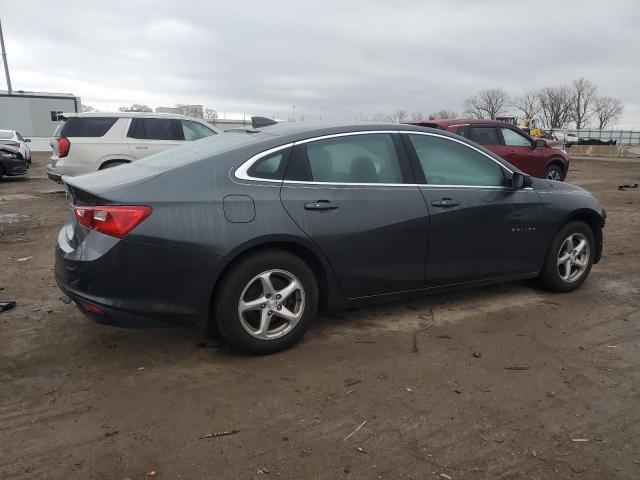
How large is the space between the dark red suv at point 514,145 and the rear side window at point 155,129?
510cm

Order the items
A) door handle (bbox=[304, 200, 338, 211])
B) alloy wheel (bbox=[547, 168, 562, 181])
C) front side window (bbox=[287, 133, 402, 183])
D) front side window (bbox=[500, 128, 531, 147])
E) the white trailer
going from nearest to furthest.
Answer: door handle (bbox=[304, 200, 338, 211]), front side window (bbox=[287, 133, 402, 183]), front side window (bbox=[500, 128, 531, 147]), alloy wheel (bbox=[547, 168, 562, 181]), the white trailer

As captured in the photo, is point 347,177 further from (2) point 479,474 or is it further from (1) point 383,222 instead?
(2) point 479,474

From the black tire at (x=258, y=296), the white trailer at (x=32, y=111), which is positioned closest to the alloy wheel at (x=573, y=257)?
the black tire at (x=258, y=296)

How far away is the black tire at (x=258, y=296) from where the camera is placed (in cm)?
345

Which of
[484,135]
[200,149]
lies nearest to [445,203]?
[200,149]

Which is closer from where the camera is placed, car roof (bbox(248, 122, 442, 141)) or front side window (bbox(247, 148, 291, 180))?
front side window (bbox(247, 148, 291, 180))

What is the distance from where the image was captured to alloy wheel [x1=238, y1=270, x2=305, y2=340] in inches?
140

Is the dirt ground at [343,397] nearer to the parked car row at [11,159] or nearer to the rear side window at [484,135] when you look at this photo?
the rear side window at [484,135]

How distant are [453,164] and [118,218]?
2.72m

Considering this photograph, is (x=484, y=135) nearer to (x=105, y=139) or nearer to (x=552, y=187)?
(x=552, y=187)

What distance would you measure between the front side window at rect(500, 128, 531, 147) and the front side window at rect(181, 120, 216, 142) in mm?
6485

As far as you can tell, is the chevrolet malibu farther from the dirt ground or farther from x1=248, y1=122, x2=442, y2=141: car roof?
the dirt ground

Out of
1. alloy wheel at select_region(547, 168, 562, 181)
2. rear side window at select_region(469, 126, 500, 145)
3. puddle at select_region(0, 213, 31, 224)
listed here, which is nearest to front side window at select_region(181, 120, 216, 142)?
puddle at select_region(0, 213, 31, 224)

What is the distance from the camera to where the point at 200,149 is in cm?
394
